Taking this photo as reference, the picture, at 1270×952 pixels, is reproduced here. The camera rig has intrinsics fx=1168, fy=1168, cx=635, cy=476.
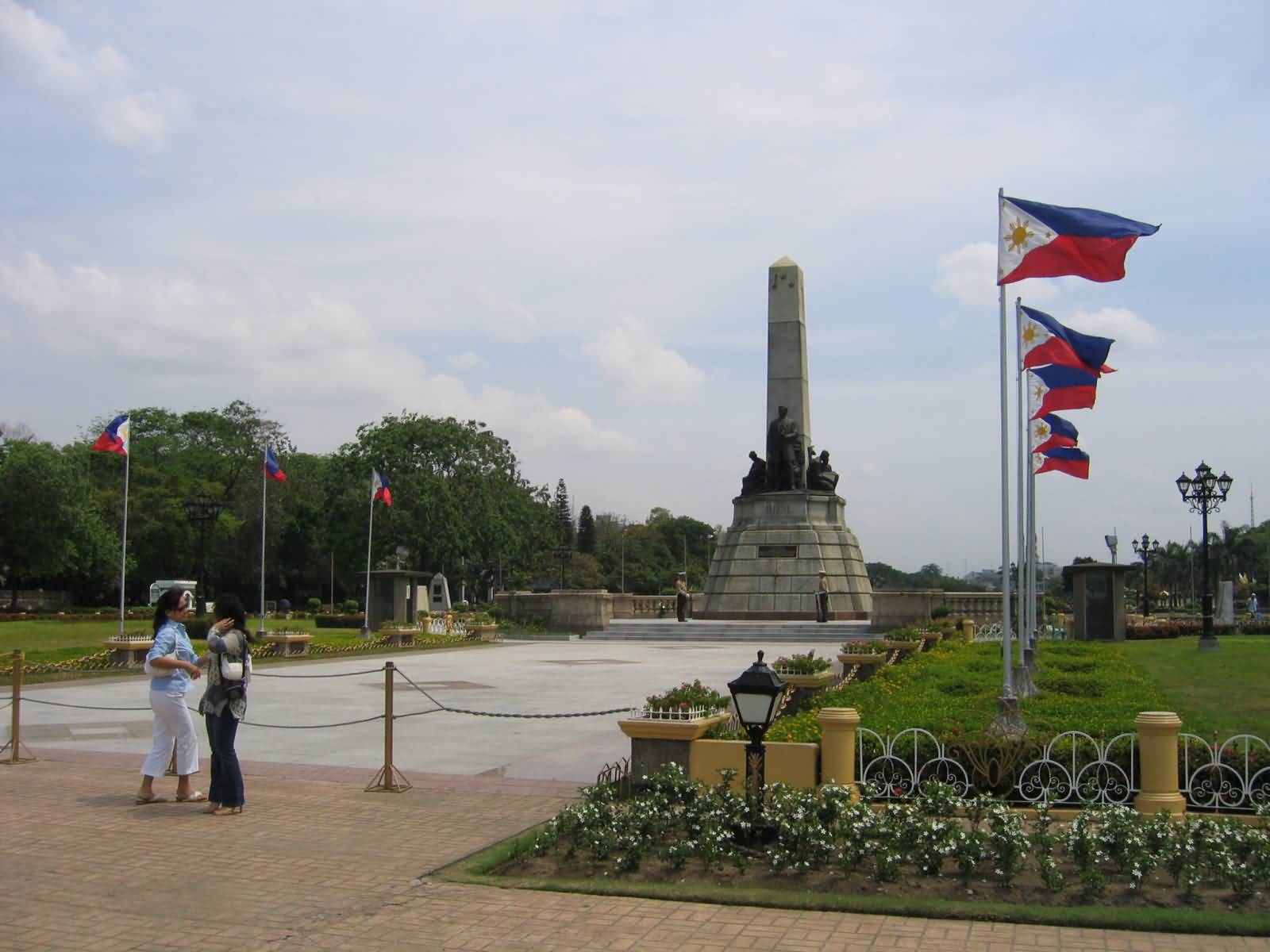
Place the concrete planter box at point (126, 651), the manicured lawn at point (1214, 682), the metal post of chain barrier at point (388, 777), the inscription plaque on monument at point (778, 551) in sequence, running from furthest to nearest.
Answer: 1. the inscription plaque on monument at point (778, 551)
2. the concrete planter box at point (126, 651)
3. the manicured lawn at point (1214, 682)
4. the metal post of chain barrier at point (388, 777)

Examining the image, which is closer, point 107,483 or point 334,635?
point 334,635

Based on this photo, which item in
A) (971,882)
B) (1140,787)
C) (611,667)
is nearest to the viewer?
(971,882)

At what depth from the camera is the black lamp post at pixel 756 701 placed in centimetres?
759

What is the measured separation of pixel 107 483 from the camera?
71188mm

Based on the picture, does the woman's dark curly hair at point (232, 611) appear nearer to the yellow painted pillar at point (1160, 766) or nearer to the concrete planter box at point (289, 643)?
the yellow painted pillar at point (1160, 766)

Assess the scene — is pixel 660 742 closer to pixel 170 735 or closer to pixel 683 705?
pixel 683 705

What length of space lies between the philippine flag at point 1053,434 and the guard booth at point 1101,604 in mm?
11028

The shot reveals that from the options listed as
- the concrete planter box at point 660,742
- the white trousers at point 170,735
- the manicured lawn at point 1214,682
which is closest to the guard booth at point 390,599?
the manicured lawn at point 1214,682

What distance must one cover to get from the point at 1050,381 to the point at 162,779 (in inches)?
497

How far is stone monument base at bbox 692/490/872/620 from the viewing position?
39688 mm

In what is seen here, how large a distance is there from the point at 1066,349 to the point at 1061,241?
3259 millimetres

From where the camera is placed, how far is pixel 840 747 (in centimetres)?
865

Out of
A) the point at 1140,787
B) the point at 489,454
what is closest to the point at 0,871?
the point at 1140,787

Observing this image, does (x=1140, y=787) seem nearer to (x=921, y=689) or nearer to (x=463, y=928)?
(x=463, y=928)
